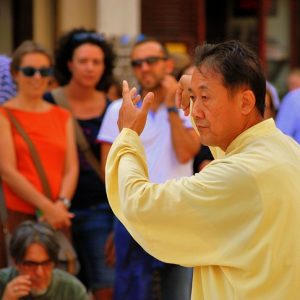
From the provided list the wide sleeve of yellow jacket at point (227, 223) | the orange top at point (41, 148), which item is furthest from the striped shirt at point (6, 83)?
the wide sleeve of yellow jacket at point (227, 223)

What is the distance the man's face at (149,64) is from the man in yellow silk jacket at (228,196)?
2819 mm

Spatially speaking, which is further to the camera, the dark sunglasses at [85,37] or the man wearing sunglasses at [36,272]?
the dark sunglasses at [85,37]

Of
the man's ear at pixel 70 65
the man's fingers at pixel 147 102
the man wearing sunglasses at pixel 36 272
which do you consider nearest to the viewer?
the man's fingers at pixel 147 102

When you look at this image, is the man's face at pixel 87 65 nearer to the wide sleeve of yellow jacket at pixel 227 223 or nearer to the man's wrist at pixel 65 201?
the man's wrist at pixel 65 201

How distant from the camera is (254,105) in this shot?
137 inches

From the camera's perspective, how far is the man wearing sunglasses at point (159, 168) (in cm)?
615

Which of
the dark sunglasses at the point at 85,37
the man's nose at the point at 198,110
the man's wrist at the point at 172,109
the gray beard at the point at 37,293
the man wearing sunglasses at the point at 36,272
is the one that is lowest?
the gray beard at the point at 37,293

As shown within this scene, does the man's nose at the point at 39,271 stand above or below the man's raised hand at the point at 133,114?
below

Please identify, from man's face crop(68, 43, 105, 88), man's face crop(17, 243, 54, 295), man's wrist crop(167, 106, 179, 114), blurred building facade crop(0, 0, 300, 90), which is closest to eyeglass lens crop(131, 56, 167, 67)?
man's face crop(68, 43, 105, 88)

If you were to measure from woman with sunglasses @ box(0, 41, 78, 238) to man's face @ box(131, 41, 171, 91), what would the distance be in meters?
0.53

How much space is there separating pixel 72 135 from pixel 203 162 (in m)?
0.86

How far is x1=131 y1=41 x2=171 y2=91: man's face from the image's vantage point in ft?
21.1

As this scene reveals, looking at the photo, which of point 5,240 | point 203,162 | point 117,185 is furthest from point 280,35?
point 117,185

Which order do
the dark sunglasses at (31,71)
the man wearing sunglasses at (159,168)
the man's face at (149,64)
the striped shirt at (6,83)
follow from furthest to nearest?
the striped shirt at (6,83) < the dark sunglasses at (31,71) < the man's face at (149,64) < the man wearing sunglasses at (159,168)
